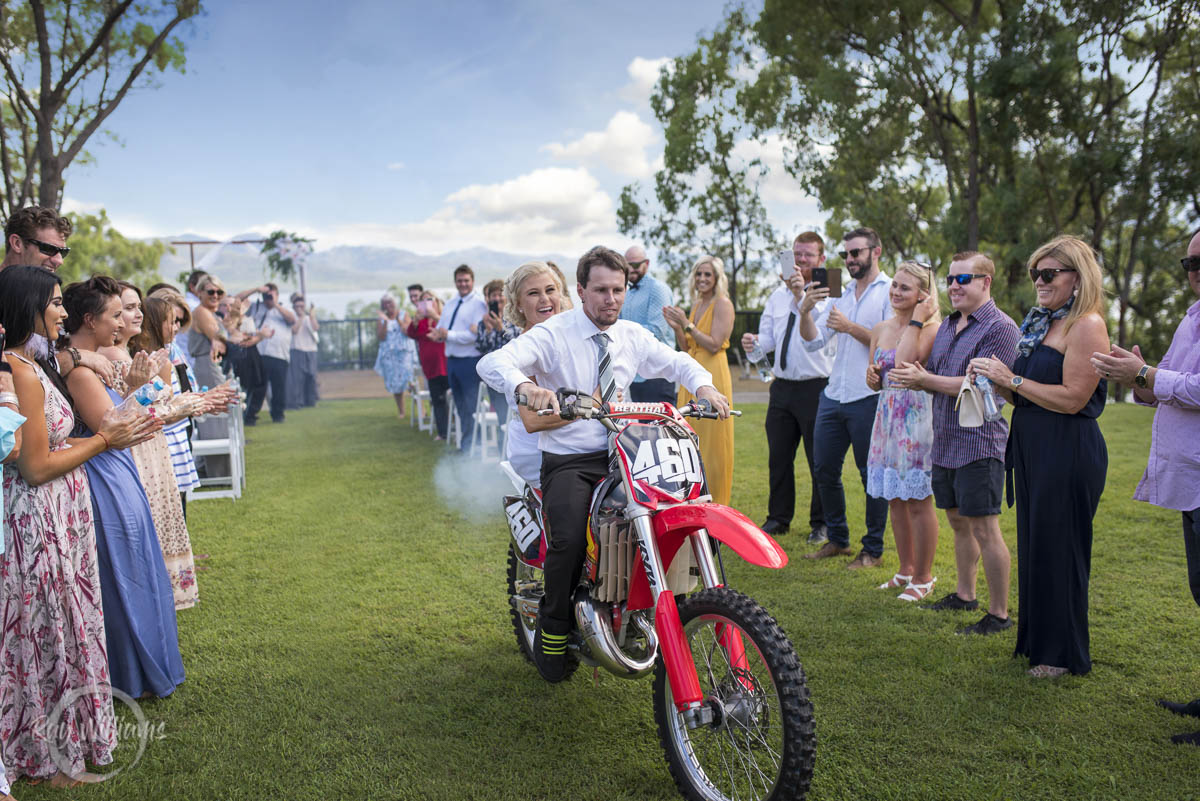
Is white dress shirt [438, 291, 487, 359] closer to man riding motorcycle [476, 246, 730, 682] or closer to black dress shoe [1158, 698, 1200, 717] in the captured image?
man riding motorcycle [476, 246, 730, 682]

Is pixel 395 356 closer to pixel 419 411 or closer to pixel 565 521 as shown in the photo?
pixel 419 411

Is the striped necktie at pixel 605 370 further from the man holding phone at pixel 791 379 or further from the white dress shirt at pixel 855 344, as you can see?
the man holding phone at pixel 791 379

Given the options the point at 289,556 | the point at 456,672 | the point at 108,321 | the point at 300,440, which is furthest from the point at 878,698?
the point at 300,440

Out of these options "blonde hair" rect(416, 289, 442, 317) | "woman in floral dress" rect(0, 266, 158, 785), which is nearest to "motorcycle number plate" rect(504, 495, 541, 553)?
"woman in floral dress" rect(0, 266, 158, 785)

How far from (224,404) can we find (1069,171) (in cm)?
2098

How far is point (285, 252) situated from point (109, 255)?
2479 cm

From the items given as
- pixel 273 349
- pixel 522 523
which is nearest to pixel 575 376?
pixel 522 523

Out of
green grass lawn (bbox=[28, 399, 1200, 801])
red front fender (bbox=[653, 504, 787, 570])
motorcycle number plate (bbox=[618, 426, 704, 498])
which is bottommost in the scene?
green grass lawn (bbox=[28, 399, 1200, 801])

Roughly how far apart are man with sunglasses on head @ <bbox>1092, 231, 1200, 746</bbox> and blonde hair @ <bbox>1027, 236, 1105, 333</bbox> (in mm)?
268

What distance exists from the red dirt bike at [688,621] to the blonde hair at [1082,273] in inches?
76.2

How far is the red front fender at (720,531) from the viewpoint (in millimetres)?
2582

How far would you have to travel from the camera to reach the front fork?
108 inches

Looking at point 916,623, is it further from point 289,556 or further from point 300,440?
point 300,440

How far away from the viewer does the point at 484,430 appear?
32.4ft
